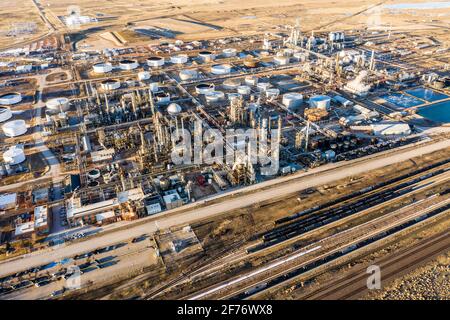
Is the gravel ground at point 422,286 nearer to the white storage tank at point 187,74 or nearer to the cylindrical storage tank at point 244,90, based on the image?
the cylindrical storage tank at point 244,90

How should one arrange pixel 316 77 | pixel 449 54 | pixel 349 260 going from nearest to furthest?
1. pixel 349 260
2. pixel 316 77
3. pixel 449 54

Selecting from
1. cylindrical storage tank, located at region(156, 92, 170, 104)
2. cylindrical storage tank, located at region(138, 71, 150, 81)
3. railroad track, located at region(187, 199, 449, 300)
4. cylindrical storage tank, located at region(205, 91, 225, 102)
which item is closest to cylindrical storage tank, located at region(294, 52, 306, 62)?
cylindrical storage tank, located at region(205, 91, 225, 102)

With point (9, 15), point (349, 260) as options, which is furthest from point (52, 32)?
point (349, 260)

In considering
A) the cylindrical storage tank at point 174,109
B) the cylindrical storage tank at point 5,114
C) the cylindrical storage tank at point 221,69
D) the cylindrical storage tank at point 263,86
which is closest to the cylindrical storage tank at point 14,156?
the cylindrical storage tank at point 5,114

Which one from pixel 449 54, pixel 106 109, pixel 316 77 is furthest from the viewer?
pixel 449 54

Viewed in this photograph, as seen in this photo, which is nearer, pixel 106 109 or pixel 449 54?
pixel 106 109
